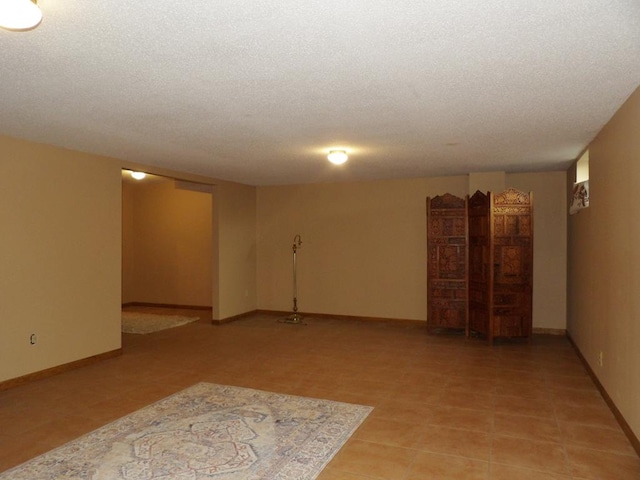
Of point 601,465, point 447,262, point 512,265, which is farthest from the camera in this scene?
point 447,262

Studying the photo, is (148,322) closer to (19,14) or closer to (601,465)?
(19,14)

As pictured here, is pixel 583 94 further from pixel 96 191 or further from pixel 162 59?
pixel 96 191

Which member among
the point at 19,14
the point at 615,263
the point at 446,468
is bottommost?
the point at 446,468

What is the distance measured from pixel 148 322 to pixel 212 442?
5.23 m

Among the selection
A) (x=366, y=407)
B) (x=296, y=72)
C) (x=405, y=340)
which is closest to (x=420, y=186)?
(x=405, y=340)

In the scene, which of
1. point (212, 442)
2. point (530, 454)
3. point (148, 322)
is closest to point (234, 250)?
point (148, 322)

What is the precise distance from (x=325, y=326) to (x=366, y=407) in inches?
148

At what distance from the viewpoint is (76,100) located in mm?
3359

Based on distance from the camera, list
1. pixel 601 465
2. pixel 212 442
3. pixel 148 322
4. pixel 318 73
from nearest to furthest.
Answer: pixel 318 73
pixel 601 465
pixel 212 442
pixel 148 322

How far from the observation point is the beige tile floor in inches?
119

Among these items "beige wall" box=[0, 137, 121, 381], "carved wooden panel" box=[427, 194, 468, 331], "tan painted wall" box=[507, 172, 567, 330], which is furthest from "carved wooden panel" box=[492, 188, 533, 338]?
"beige wall" box=[0, 137, 121, 381]

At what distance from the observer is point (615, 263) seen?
3730mm

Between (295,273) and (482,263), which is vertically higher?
(482,263)

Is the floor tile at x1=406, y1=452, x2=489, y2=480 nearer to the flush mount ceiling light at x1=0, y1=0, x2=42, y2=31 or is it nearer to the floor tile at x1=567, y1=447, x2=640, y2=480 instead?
the floor tile at x1=567, y1=447, x2=640, y2=480
